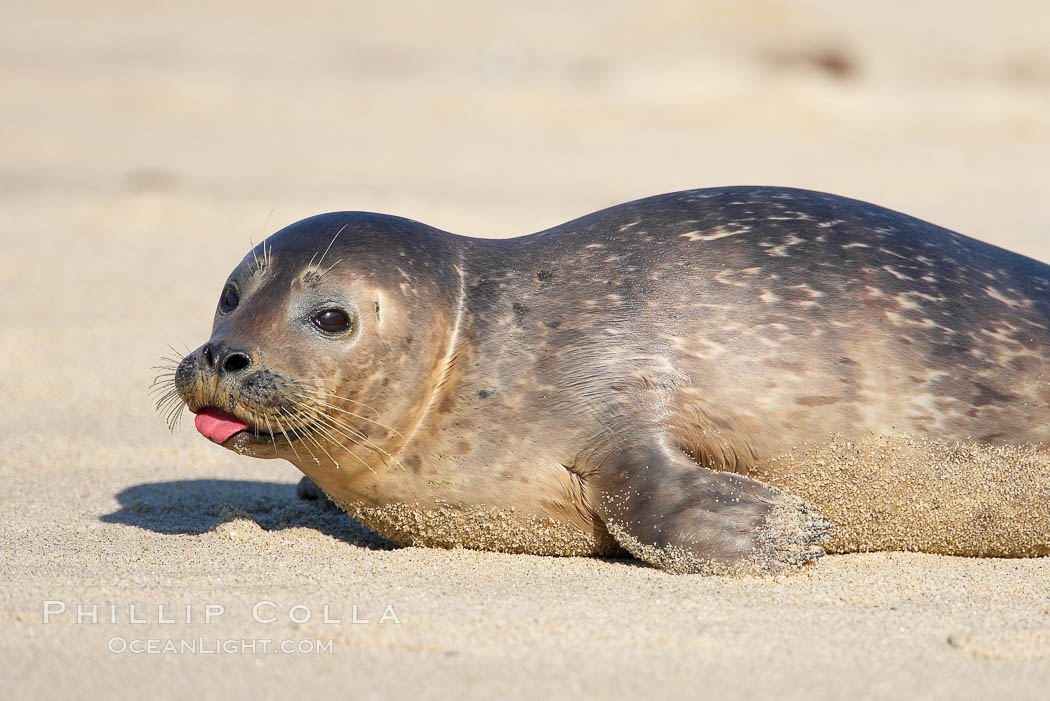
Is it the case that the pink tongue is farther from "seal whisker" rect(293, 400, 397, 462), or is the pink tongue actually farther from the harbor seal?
"seal whisker" rect(293, 400, 397, 462)

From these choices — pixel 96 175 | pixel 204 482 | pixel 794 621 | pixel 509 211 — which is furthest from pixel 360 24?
pixel 794 621

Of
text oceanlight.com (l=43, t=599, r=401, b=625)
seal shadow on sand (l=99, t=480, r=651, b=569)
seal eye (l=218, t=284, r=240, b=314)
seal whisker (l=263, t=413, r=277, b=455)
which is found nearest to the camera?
text oceanlight.com (l=43, t=599, r=401, b=625)

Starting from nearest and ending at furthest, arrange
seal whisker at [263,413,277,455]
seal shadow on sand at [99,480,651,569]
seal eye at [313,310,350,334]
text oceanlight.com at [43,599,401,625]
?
text oceanlight.com at [43,599,401,625] → seal whisker at [263,413,277,455] → seal eye at [313,310,350,334] → seal shadow on sand at [99,480,651,569]

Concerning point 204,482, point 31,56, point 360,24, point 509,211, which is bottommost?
point 204,482

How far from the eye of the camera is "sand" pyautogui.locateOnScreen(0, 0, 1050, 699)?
8.86ft

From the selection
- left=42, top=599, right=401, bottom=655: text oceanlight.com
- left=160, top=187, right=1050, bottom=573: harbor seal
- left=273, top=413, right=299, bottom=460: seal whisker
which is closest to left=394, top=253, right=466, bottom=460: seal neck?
left=160, top=187, right=1050, bottom=573: harbor seal

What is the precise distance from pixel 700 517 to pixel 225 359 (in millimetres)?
1389

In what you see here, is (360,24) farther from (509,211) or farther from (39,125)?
(509,211)

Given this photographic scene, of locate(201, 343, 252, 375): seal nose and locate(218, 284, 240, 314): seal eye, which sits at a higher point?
locate(218, 284, 240, 314): seal eye

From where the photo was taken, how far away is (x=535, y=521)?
3.68m

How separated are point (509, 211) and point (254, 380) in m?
7.20

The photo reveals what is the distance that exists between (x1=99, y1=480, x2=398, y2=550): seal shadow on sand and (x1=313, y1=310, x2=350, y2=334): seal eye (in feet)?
2.51

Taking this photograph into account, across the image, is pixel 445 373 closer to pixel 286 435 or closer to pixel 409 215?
pixel 286 435

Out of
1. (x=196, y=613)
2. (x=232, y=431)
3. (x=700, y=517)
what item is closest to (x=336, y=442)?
(x=232, y=431)
